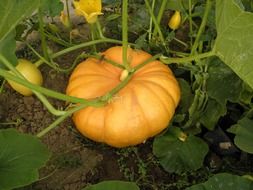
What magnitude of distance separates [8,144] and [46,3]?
0.54 m

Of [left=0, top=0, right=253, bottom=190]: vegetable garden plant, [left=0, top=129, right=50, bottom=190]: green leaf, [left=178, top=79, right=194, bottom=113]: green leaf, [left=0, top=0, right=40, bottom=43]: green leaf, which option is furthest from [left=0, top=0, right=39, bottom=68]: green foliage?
[left=178, top=79, right=194, bottom=113]: green leaf

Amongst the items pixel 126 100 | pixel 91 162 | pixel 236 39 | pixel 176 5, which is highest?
pixel 236 39

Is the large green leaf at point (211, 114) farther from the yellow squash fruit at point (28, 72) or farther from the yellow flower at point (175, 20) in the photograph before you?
the yellow squash fruit at point (28, 72)

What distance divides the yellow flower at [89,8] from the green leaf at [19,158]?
0.44 meters

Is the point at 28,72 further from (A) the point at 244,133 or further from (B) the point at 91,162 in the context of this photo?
(A) the point at 244,133

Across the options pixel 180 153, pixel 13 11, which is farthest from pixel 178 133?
pixel 13 11

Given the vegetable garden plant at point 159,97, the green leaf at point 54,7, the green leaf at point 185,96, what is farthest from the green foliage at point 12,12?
the green leaf at point 185,96

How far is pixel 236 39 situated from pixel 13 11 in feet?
1.78

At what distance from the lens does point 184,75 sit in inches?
76.1

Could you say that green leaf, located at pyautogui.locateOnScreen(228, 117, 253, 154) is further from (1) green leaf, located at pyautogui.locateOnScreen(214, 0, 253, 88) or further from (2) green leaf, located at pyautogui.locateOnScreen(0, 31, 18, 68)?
(2) green leaf, located at pyautogui.locateOnScreen(0, 31, 18, 68)

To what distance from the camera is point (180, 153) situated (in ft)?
5.66

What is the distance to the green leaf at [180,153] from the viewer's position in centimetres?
172

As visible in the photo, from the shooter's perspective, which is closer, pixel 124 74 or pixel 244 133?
pixel 244 133

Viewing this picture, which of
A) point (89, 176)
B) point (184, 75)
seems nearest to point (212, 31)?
point (184, 75)
